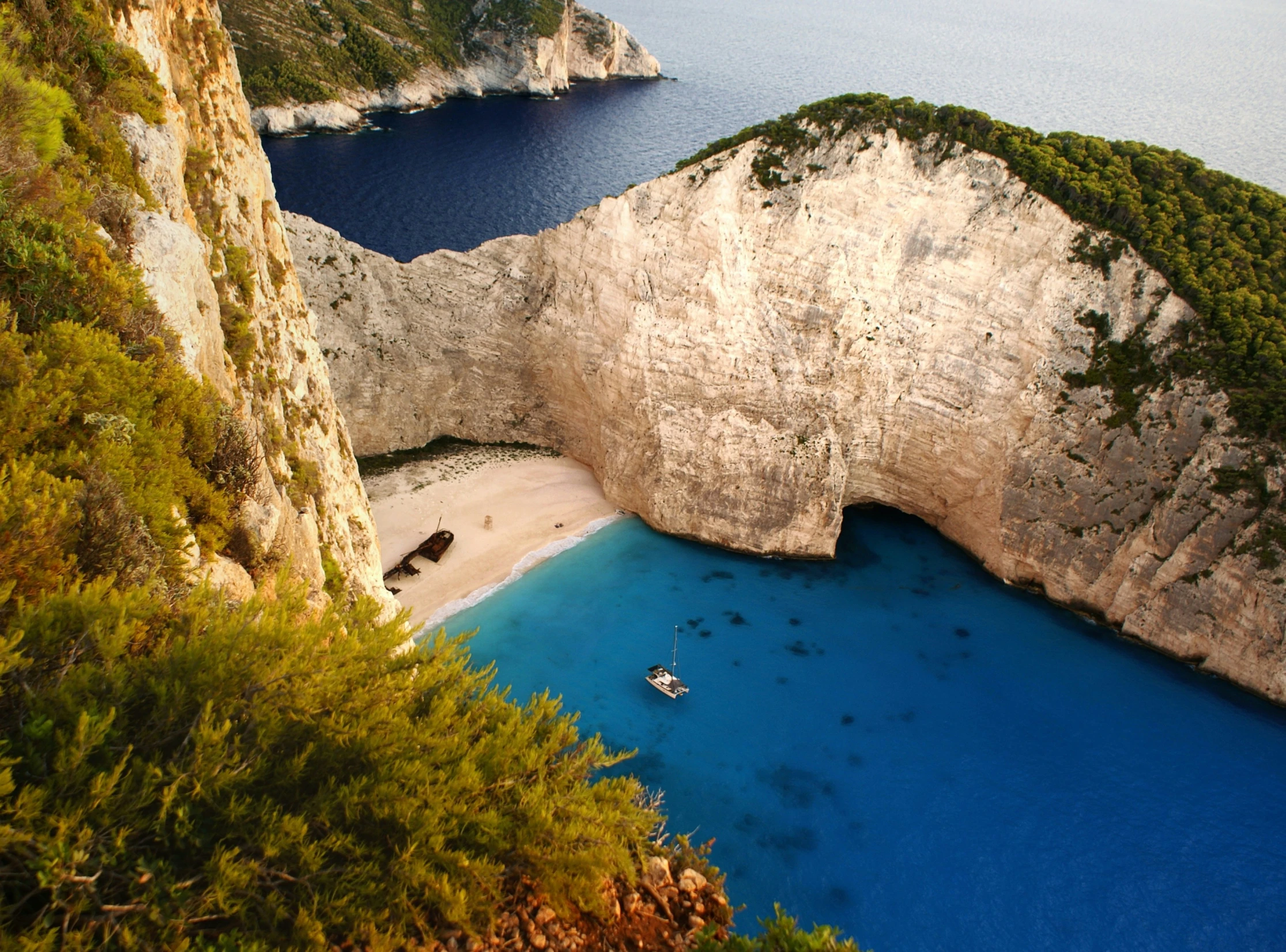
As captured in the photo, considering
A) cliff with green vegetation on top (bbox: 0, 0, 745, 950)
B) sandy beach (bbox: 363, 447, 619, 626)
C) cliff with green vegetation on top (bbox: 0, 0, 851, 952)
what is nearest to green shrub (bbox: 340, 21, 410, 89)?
sandy beach (bbox: 363, 447, 619, 626)

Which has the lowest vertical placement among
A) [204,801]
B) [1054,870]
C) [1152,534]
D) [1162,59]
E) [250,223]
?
[1054,870]

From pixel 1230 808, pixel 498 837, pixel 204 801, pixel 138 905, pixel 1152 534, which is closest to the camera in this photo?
pixel 138 905

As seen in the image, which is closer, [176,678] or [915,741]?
[176,678]

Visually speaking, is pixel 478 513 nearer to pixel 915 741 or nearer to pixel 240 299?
pixel 240 299

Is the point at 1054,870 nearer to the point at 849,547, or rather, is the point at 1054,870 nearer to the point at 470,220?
the point at 849,547

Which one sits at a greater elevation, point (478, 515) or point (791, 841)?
point (478, 515)

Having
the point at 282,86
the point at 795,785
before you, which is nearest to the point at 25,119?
the point at 795,785

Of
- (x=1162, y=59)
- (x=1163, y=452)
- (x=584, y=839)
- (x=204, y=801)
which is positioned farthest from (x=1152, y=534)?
(x=1162, y=59)
